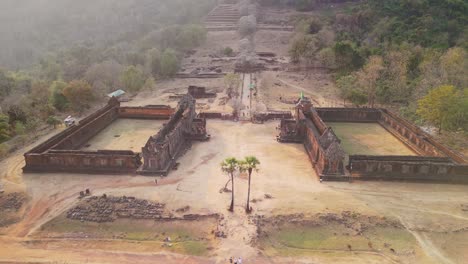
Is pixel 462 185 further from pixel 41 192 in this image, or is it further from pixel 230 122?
pixel 41 192

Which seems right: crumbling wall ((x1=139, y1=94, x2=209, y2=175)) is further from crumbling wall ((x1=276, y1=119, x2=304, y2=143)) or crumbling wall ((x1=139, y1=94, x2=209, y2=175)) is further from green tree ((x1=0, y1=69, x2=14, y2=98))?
green tree ((x1=0, y1=69, x2=14, y2=98))

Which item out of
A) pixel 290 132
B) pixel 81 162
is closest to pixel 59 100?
pixel 81 162

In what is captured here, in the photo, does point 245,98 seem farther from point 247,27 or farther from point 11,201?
point 247,27

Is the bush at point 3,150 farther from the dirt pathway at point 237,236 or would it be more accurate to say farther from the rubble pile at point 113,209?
the dirt pathway at point 237,236

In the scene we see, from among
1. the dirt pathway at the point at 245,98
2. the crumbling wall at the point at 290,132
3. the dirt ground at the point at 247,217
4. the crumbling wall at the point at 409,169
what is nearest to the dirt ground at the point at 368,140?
the dirt ground at the point at 247,217

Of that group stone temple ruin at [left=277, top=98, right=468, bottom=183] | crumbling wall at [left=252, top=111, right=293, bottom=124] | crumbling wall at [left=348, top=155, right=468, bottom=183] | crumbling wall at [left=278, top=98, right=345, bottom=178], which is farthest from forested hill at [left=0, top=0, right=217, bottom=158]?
crumbling wall at [left=348, top=155, right=468, bottom=183]

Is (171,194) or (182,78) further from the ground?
(182,78)

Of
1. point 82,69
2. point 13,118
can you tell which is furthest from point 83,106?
point 82,69

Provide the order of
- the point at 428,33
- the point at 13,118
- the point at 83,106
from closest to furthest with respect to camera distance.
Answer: the point at 13,118
the point at 83,106
the point at 428,33
